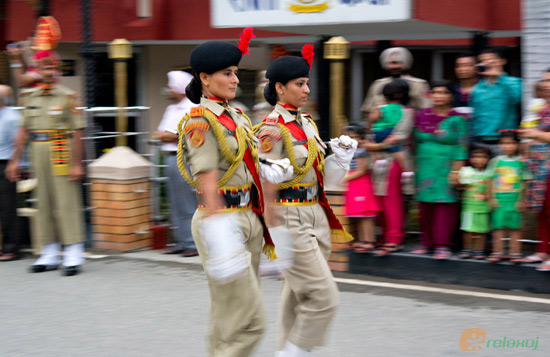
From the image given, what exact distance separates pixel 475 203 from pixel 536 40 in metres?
1.67

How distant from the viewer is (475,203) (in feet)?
23.7

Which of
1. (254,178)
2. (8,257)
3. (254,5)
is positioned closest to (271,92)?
(254,178)

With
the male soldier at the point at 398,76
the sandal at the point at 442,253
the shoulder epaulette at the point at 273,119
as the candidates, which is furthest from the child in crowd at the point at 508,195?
the shoulder epaulette at the point at 273,119

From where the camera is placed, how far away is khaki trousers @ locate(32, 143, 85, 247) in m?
7.81

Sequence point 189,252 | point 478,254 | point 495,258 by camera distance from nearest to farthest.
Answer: point 495,258, point 478,254, point 189,252

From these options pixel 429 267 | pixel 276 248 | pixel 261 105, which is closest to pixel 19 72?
pixel 261 105

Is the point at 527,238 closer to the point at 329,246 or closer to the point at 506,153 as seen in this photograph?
the point at 506,153

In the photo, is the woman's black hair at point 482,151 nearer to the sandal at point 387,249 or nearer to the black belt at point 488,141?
the black belt at point 488,141

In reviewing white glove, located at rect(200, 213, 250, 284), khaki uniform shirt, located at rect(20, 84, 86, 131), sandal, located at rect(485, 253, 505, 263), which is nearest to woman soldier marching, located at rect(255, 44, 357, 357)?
white glove, located at rect(200, 213, 250, 284)

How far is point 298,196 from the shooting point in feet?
16.1

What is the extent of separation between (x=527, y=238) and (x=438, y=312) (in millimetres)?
1465

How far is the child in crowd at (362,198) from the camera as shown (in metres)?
7.62

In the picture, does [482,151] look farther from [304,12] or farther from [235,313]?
[235,313]

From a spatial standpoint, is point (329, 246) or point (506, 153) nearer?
point (329, 246)
